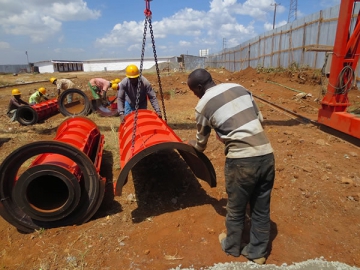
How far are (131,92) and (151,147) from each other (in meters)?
2.95

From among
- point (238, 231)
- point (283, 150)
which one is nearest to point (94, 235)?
point (238, 231)

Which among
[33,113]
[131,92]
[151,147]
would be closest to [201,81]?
[151,147]

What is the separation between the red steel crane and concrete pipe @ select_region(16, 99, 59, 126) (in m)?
9.14

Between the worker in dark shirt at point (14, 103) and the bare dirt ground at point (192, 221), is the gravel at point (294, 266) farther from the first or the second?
the worker in dark shirt at point (14, 103)

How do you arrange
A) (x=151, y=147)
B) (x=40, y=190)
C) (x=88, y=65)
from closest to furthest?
(x=151, y=147)
(x=40, y=190)
(x=88, y=65)

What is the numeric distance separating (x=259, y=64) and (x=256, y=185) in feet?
72.3

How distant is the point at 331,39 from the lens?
1276cm

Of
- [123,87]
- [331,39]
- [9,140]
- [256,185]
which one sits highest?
[331,39]

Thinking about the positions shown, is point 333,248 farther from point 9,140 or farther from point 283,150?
point 9,140

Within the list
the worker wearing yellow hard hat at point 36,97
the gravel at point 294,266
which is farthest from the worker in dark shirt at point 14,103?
the gravel at point 294,266

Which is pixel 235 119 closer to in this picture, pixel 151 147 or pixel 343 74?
pixel 151 147

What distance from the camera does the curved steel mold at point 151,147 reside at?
3.23m

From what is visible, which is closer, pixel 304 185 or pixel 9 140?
pixel 304 185

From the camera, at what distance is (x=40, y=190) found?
156 inches
